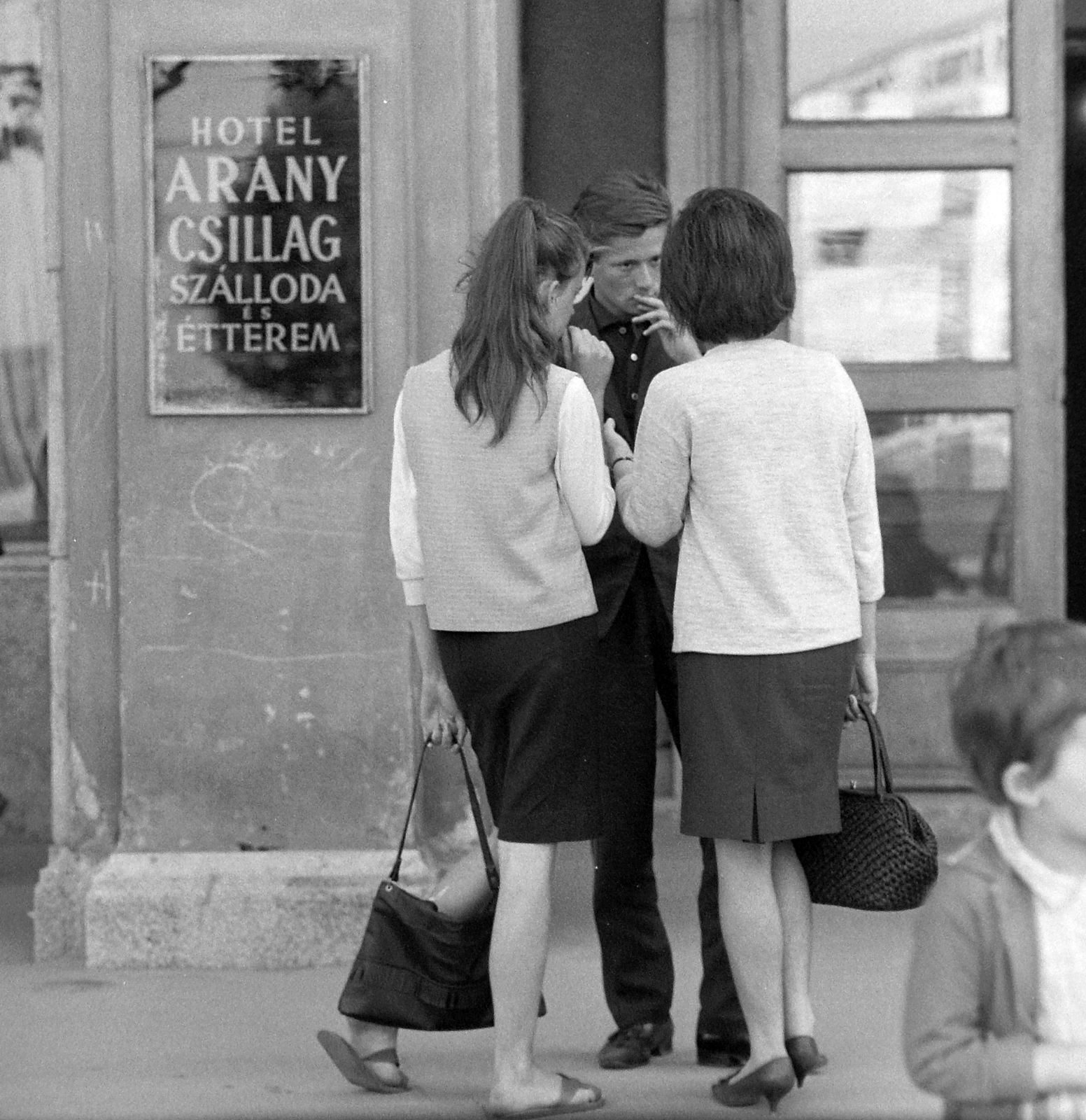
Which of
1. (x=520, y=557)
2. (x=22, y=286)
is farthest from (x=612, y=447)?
(x=22, y=286)

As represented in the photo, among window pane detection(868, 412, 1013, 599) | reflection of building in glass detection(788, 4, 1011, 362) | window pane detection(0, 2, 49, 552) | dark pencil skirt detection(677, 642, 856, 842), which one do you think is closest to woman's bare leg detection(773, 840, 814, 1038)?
dark pencil skirt detection(677, 642, 856, 842)

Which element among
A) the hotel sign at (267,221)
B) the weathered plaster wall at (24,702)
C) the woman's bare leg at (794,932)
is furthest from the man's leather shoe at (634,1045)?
the weathered plaster wall at (24,702)

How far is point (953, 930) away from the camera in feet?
7.04

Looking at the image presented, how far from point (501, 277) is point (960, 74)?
2.68 metres

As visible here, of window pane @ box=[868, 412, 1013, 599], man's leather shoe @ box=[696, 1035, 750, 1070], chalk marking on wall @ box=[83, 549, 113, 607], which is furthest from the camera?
window pane @ box=[868, 412, 1013, 599]

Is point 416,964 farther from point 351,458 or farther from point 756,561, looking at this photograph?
point 351,458

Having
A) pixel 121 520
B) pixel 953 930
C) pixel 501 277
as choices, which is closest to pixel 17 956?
pixel 121 520

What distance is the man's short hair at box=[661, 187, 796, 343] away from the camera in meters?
3.71

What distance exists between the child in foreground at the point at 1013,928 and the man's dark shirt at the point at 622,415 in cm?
192

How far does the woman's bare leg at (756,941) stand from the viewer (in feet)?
12.2

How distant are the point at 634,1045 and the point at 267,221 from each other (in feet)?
6.75

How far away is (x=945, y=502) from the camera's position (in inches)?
238

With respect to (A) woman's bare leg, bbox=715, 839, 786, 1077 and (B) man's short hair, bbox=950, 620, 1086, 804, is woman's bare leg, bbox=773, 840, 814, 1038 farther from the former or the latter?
(B) man's short hair, bbox=950, 620, 1086, 804

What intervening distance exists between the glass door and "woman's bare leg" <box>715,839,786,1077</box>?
2333mm
